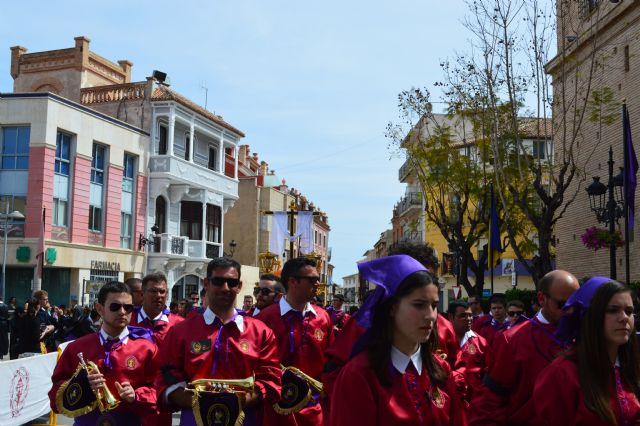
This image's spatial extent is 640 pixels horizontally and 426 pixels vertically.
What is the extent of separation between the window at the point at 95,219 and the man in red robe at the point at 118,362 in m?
28.7

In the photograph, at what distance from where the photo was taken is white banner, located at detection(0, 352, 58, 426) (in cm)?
1049

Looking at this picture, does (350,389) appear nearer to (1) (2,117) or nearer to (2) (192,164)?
(1) (2,117)

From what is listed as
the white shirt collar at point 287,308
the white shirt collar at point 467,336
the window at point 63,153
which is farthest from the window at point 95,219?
the white shirt collar at point 287,308

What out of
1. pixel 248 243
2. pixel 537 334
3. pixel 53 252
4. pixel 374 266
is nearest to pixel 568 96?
pixel 53 252

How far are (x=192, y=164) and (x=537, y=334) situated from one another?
116ft

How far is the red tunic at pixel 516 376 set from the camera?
5.20m

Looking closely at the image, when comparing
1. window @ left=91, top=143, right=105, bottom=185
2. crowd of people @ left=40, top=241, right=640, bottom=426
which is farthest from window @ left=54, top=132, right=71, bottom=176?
crowd of people @ left=40, top=241, right=640, bottom=426

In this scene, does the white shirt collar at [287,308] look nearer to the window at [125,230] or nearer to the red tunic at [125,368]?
the red tunic at [125,368]

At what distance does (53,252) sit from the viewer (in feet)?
101

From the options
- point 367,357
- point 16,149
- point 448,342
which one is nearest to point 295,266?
point 448,342

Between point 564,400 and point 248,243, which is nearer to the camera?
point 564,400

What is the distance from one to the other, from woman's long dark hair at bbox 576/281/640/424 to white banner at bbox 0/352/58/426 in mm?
8502

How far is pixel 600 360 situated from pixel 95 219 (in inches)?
1282

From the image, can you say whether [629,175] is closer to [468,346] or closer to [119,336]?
[468,346]
